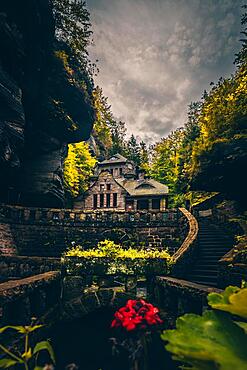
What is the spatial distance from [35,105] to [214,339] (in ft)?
57.1

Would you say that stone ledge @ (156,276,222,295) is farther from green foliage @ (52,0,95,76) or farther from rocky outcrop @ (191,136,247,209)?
green foliage @ (52,0,95,76)

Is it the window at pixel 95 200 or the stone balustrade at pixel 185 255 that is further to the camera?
the window at pixel 95 200

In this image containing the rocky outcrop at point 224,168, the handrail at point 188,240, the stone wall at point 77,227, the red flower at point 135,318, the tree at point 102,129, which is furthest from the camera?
the tree at point 102,129

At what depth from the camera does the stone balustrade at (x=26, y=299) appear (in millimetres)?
5364

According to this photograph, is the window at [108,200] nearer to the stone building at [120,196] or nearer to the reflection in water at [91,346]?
the stone building at [120,196]

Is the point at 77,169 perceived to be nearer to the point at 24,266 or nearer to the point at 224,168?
the point at 24,266

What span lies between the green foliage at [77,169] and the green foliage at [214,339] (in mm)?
28050

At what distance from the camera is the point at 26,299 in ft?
20.4

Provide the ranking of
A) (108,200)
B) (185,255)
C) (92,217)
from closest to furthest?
(185,255), (92,217), (108,200)

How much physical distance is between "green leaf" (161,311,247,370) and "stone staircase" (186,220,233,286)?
23.9 feet

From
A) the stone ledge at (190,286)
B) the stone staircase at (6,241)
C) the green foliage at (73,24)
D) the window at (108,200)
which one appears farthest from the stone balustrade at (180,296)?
the window at (108,200)

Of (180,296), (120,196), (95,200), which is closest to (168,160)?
(120,196)

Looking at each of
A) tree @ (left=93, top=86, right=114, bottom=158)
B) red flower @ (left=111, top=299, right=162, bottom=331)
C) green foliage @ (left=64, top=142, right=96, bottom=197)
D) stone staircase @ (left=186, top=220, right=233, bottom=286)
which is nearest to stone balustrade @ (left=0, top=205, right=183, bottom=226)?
stone staircase @ (left=186, top=220, right=233, bottom=286)

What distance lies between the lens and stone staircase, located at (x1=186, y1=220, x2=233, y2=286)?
340 inches
